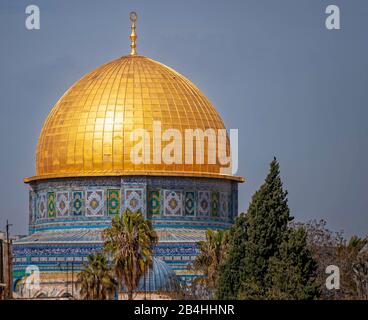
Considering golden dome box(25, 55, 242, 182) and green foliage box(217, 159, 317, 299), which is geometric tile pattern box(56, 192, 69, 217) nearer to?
golden dome box(25, 55, 242, 182)

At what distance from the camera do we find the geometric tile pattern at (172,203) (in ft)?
213

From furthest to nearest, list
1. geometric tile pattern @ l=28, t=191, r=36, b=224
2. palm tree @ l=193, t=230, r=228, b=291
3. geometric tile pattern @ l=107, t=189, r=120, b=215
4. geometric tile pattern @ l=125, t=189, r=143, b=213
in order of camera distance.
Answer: geometric tile pattern @ l=28, t=191, r=36, b=224
geometric tile pattern @ l=125, t=189, r=143, b=213
geometric tile pattern @ l=107, t=189, r=120, b=215
palm tree @ l=193, t=230, r=228, b=291

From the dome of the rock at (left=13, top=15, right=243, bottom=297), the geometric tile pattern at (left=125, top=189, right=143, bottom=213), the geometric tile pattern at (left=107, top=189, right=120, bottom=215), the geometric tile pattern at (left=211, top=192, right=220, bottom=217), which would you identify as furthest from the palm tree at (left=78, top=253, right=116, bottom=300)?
the geometric tile pattern at (left=211, top=192, right=220, bottom=217)

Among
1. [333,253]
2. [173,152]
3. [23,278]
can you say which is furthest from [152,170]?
[333,253]

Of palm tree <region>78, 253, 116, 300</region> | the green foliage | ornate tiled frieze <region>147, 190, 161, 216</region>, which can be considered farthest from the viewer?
ornate tiled frieze <region>147, 190, 161, 216</region>

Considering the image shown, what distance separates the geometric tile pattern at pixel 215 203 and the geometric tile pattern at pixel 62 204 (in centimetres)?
542

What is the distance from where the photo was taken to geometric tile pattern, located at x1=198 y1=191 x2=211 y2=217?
2571 inches

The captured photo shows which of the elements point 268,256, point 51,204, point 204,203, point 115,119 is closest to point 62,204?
point 51,204

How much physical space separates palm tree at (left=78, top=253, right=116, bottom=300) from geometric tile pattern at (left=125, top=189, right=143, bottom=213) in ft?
48.9

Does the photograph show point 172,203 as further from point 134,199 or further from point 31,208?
point 31,208

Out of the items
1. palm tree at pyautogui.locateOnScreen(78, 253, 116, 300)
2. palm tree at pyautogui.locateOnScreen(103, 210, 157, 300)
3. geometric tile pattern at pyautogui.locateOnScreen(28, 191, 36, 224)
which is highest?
Answer: geometric tile pattern at pyautogui.locateOnScreen(28, 191, 36, 224)

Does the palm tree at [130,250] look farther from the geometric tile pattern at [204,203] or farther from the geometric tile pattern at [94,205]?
the geometric tile pattern at [204,203]

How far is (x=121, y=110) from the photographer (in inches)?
2576
